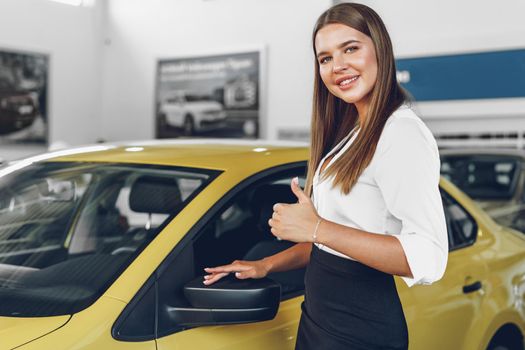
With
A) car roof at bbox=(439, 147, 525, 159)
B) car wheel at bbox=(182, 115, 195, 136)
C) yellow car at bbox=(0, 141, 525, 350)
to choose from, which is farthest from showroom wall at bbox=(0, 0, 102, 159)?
yellow car at bbox=(0, 141, 525, 350)

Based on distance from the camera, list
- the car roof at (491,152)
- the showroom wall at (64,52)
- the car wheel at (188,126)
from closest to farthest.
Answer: the car roof at (491,152)
the showroom wall at (64,52)
the car wheel at (188,126)

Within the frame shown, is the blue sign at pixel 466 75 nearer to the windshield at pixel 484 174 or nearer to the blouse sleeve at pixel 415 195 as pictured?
the windshield at pixel 484 174

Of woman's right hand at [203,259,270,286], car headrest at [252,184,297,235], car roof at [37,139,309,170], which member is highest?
car roof at [37,139,309,170]

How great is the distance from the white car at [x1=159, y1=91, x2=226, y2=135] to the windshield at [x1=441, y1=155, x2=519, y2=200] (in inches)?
210

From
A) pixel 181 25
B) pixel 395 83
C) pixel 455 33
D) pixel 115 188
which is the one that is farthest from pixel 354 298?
pixel 181 25

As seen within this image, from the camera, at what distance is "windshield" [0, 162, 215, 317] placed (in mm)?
1667

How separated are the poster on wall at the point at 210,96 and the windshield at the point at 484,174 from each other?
4.75m

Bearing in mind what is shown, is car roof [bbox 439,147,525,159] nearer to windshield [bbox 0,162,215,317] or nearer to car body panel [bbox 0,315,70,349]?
windshield [bbox 0,162,215,317]

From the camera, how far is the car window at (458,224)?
8.17ft

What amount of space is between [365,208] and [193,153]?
776 mm

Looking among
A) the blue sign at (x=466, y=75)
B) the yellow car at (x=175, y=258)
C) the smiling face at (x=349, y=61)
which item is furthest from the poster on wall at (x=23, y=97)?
the smiling face at (x=349, y=61)

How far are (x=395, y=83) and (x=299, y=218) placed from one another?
36cm

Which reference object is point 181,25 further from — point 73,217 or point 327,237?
point 327,237

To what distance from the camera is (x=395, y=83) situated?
150 centimetres
